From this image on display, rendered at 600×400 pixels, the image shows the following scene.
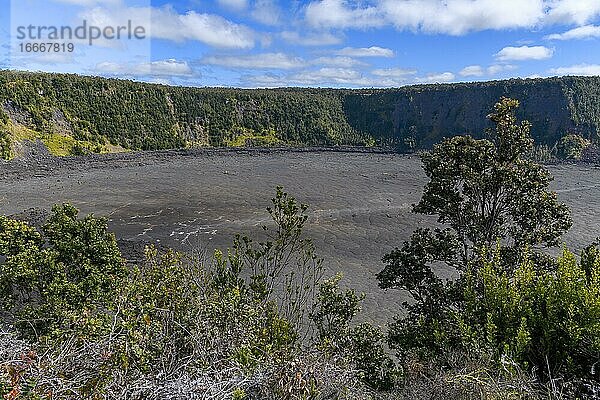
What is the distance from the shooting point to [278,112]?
75.6 metres

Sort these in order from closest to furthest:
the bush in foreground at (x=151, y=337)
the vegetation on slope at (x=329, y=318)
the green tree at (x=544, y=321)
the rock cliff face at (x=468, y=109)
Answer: the bush in foreground at (x=151, y=337) → the vegetation on slope at (x=329, y=318) → the green tree at (x=544, y=321) → the rock cliff face at (x=468, y=109)

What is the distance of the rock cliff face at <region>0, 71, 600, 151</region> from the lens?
5747 cm

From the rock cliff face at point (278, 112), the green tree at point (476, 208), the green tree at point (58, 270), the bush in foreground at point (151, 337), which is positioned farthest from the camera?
the rock cliff face at point (278, 112)

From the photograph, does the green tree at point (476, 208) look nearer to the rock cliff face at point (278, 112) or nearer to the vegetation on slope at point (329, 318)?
the vegetation on slope at point (329, 318)

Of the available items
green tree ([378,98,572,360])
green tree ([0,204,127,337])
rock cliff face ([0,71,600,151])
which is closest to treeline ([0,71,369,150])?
rock cliff face ([0,71,600,151])

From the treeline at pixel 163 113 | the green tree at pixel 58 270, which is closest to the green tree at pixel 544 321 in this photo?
the green tree at pixel 58 270

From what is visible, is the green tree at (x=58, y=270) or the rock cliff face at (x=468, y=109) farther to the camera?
the rock cliff face at (x=468, y=109)

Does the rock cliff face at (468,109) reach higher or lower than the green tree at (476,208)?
higher

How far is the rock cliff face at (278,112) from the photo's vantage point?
189 feet

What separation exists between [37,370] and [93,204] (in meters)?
28.5

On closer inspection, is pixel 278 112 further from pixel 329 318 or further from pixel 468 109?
pixel 329 318

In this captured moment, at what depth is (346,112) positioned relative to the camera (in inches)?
3179

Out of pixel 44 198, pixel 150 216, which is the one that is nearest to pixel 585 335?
pixel 150 216

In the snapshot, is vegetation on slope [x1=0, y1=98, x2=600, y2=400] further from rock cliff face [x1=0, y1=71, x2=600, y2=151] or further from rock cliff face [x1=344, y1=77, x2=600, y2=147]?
rock cliff face [x1=344, y1=77, x2=600, y2=147]
